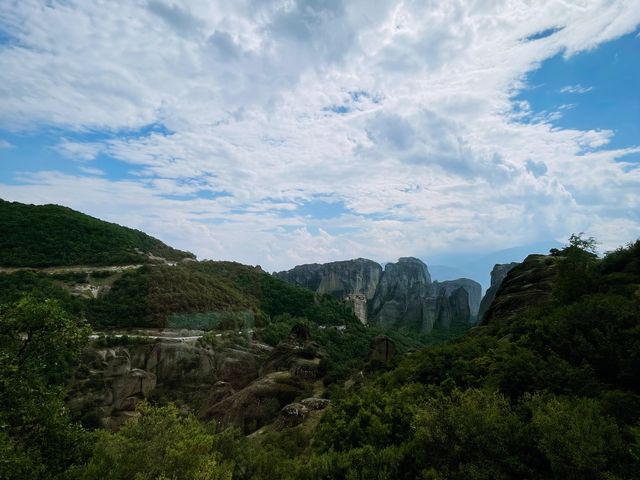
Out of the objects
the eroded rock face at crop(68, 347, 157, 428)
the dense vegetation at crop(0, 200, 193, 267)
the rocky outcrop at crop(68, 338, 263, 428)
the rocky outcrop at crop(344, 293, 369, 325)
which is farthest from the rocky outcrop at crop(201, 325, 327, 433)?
the rocky outcrop at crop(344, 293, 369, 325)

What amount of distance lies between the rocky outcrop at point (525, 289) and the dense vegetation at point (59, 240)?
90734 mm

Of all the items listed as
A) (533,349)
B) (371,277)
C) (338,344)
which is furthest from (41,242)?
(371,277)

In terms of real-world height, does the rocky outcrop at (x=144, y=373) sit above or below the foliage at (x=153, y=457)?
below

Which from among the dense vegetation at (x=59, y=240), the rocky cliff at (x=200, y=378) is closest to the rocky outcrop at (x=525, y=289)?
the rocky cliff at (x=200, y=378)

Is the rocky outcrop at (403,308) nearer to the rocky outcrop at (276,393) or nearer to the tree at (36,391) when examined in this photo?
the rocky outcrop at (276,393)

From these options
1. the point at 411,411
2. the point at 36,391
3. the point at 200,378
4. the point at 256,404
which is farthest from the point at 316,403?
the point at 200,378

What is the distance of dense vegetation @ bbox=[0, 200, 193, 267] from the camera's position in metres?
91.0

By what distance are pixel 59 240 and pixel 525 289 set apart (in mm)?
107975

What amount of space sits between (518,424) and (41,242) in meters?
114

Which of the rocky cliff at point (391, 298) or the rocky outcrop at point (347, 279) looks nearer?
the rocky cliff at point (391, 298)

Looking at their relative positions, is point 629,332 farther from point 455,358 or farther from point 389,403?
point 389,403

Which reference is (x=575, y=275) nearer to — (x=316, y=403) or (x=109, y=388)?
(x=316, y=403)

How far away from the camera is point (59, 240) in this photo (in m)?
100

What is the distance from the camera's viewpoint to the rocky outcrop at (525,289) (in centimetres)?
4051
